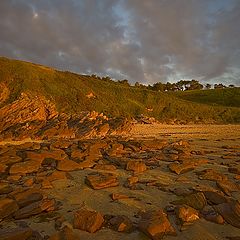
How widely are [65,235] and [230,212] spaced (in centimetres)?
297

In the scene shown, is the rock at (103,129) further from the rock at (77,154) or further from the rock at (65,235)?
the rock at (65,235)

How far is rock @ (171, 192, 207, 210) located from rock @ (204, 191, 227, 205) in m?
0.20

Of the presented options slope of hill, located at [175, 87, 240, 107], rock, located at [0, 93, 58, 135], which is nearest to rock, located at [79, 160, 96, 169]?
rock, located at [0, 93, 58, 135]

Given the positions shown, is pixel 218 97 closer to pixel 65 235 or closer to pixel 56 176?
pixel 56 176

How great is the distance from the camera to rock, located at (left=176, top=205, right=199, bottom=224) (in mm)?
5457

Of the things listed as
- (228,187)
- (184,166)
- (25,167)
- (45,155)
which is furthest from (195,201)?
(45,155)

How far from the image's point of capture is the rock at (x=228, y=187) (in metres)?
7.01

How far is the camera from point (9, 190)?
7270mm

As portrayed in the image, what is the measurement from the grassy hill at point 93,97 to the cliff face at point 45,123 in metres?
1.76

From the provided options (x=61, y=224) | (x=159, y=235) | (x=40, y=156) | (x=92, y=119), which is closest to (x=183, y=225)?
(x=159, y=235)

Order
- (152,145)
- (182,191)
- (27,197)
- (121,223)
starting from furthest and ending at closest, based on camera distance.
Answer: (152,145) → (182,191) → (27,197) → (121,223)

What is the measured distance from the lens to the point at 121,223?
207 inches

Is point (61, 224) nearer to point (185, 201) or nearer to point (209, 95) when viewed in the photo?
point (185, 201)

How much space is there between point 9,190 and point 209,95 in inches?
2316
